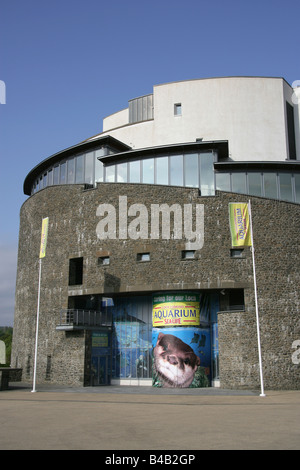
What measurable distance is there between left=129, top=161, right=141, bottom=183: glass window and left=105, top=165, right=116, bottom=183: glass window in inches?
57.7

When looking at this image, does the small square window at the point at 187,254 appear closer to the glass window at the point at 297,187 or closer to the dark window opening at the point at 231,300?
the dark window opening at the point at 231,300

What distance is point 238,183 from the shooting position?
3581 cm

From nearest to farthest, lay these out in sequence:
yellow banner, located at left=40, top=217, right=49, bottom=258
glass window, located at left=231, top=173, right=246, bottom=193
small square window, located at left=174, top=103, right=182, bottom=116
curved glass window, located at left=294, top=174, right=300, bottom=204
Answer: yellow banner, located at left=40, top=217, right=49, bottom=258
curved glass window, located at left=294, top=174, right=300, bottom=204
glass window, located at left=231, top=173, right=246, bottom=193
small square window, located at left=174, top=103, right=182, bottom=116

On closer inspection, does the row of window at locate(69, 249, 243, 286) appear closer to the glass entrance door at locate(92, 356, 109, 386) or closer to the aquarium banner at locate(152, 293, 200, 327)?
the aquarium banner at locate(152, 293, 200, 327)

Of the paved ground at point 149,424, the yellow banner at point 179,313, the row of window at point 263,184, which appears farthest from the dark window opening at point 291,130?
the paved ground at point 149,424

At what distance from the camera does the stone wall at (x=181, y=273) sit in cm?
3044

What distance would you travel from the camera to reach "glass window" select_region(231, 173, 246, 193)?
3572cm

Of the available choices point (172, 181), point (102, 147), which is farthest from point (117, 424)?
point (102, 147)

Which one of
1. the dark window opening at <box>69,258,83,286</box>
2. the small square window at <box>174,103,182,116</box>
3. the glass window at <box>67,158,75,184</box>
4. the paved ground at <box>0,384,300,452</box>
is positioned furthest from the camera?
the small square window at <box>174,103,182,116</box>

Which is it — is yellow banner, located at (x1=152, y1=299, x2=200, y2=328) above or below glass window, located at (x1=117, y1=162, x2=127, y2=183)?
below

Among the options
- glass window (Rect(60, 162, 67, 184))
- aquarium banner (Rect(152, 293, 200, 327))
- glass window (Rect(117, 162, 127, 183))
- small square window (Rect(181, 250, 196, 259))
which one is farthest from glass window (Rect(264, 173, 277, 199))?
glass window (Rect(60, 162, 67, 184))

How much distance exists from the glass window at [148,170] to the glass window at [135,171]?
408mm

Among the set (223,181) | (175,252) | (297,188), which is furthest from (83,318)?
(297,188)

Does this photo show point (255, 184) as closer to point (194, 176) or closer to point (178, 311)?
point (194, 176)
